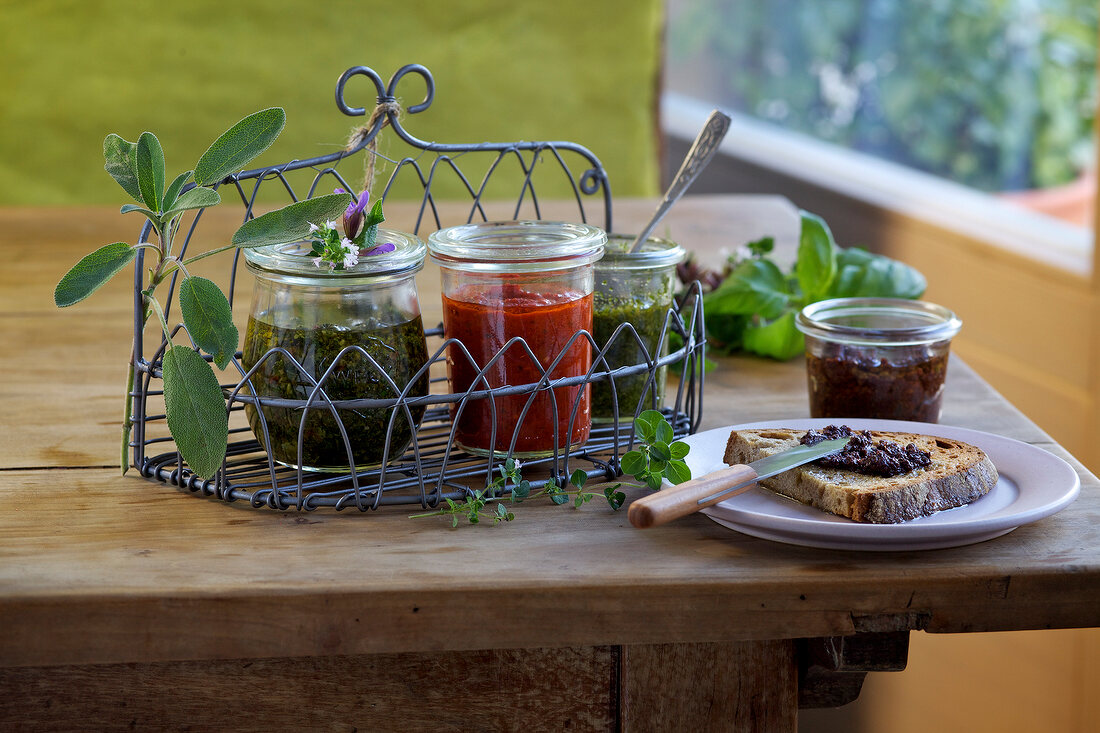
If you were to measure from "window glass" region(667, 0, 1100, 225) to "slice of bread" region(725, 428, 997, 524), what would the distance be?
5.45 feet

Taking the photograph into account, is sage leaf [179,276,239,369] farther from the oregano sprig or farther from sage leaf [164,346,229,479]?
the oregano sprig

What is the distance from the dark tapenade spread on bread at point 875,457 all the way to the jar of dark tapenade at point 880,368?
0.49 feet

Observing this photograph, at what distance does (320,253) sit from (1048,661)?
1899mm

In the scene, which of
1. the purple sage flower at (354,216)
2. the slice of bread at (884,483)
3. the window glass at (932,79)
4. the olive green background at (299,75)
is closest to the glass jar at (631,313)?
the slice of bread at (884,483)

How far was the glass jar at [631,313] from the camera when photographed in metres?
0.85

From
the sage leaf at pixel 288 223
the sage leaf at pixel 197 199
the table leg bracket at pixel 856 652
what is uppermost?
the sage leaf at pixel 197 199

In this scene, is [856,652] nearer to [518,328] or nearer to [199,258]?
[518,328]

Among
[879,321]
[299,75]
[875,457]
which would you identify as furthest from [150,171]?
[299,75]

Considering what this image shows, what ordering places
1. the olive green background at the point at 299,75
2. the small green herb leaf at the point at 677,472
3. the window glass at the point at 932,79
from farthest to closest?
1. the olive green background at the point at 299,75
2. the window glass at the point at 932,79
3. the small green herb leaf at the point at 677,472

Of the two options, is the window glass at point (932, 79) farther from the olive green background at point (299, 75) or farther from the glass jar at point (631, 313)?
the glass jar at point (631, 313)

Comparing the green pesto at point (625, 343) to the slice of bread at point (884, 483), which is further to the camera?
the green pesto at point (625, 343)

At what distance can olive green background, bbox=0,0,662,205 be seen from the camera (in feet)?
8.63

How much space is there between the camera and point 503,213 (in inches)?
75.0

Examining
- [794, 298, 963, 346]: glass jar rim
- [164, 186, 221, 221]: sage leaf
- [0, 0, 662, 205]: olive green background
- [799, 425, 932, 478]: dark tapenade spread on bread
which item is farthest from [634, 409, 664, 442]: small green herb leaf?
[0, 0, 662, 205]: olive green background
